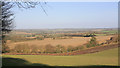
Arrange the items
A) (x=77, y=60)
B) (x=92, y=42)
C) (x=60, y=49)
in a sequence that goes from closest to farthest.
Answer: (x=77, y=60) → (x=60, y=49) → (x=92, y=42)

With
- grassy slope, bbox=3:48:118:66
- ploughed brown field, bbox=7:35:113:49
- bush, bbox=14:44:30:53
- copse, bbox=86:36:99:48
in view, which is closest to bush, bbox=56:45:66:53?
ploughed brown field, bbox=7:35:113:49

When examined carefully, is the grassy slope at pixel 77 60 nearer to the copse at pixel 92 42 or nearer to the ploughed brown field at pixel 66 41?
the ploughed brown field at pixel 66 41

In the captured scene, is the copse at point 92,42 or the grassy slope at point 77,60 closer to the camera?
the grassy slope at point 77,60

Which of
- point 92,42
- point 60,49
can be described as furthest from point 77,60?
point 92,42

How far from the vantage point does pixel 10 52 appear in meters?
16.2

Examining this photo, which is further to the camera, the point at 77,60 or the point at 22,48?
the point at 22,48

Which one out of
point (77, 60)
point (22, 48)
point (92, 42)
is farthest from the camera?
point (92, 42)

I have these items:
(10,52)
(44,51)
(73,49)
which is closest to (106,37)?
(73,49)

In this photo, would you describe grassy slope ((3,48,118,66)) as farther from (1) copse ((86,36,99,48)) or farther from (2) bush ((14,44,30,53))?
(1) copse ((86,36,99,48))

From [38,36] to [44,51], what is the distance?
2.13 meters

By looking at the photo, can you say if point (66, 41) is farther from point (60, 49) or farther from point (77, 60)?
point (77, 60)

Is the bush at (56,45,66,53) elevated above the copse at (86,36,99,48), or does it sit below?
below

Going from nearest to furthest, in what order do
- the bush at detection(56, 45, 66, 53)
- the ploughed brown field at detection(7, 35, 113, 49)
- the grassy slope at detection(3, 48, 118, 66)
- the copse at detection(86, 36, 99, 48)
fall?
1. the grassy slope at detection(3, 48, 118, 66)
2. the ploughed brown field at detection(7, 35, 113, 49)
3. the bush at detection(56, 45, 66, 53)
4. the copse at detection(86, 36, 99, 48)

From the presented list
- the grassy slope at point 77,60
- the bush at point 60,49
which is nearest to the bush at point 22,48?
the bush at point 60,49
